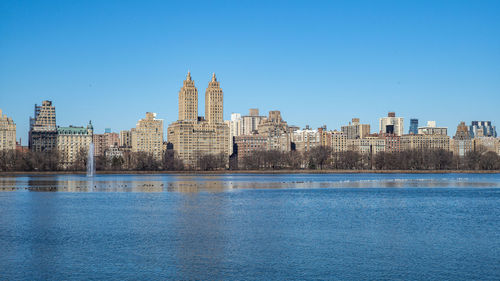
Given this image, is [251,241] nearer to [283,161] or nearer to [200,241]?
[200,241]

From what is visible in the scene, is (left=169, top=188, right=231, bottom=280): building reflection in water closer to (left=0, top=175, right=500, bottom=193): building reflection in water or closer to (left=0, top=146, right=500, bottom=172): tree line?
(left=0, top=175, right=500, bottom=193): building reflection in water

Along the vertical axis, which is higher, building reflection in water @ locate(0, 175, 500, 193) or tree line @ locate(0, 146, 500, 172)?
tree line @ locate(0, 146, 500, 172)

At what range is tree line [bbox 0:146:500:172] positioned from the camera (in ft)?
538

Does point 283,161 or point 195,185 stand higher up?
point 283,161

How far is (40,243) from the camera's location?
30672 millimetres

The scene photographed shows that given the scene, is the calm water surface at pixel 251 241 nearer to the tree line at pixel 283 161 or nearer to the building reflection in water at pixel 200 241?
the building reflection in water at pixel 200 241

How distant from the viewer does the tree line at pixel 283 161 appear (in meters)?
164

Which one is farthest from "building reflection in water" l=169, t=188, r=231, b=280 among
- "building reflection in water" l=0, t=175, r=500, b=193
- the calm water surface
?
"building reflection in water" l=0, t=175, r=500, b=193

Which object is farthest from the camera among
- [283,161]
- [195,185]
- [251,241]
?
[283,161]

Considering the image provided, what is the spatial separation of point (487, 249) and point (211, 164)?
16058 centimetres

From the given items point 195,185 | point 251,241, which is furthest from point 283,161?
point 251,241

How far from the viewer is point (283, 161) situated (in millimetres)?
187125

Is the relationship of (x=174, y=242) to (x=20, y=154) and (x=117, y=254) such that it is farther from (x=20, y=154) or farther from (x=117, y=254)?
(x=20, y=154)

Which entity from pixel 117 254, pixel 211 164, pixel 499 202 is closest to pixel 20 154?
pixel 211 164
